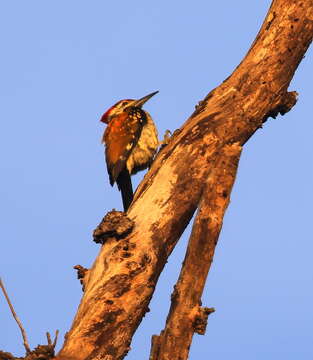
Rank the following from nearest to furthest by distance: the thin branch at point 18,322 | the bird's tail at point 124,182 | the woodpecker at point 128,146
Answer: the thin branch at point 18,322, the woodpecker at point 128,146, the bird's tail at point 124,182

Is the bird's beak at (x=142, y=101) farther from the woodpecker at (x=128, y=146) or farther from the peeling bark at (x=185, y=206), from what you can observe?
the peeling bark at (x=185, y=206)

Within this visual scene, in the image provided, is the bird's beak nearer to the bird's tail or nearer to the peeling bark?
the bird's tail

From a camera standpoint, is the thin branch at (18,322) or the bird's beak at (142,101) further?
the bird's beak at (142,101)

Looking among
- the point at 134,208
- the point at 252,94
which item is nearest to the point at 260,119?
the point at 252,94

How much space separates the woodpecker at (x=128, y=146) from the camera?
317 inches

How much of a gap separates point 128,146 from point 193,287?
4.30 metres

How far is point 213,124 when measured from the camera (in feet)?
17.1

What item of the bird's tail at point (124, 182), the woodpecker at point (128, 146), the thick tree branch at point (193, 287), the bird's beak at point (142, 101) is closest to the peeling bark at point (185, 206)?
the thick tree branch at point (193, 287)

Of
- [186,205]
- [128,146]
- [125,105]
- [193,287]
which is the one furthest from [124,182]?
[193,287]

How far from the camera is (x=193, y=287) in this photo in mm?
3891

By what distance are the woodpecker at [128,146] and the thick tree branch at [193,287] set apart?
4.09 m

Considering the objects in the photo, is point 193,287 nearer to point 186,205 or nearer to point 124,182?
point 186,205

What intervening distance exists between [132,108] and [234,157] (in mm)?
4526

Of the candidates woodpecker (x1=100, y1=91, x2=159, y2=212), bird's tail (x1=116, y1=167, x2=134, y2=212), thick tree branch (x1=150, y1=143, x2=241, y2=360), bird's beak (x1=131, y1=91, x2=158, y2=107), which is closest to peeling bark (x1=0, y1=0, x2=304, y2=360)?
thick tree branch (x1=150, y1=143, x2=241, y2=360)
